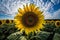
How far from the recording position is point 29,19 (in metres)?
0.93

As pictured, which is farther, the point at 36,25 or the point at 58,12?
the point at 58,12

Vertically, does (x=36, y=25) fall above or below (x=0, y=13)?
above

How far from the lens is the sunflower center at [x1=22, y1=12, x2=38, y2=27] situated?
3.07ft

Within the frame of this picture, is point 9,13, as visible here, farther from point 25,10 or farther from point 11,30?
point 25,10

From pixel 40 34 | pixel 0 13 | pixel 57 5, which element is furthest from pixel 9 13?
pixel 40 34

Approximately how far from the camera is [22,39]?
1.15m

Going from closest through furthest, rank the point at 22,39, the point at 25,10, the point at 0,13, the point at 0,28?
the point at 25,10 → the point at 22,39 → the point at 0,28 → the point at 0,13

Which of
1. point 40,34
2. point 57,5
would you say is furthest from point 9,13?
point 40,34

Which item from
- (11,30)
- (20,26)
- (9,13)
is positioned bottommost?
(9,13)

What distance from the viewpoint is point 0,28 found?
1838mm

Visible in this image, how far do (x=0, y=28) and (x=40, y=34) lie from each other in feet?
2.27

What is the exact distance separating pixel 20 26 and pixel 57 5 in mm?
4017

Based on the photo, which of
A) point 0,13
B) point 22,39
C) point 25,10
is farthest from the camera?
point 0,13

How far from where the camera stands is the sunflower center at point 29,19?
94 cm
